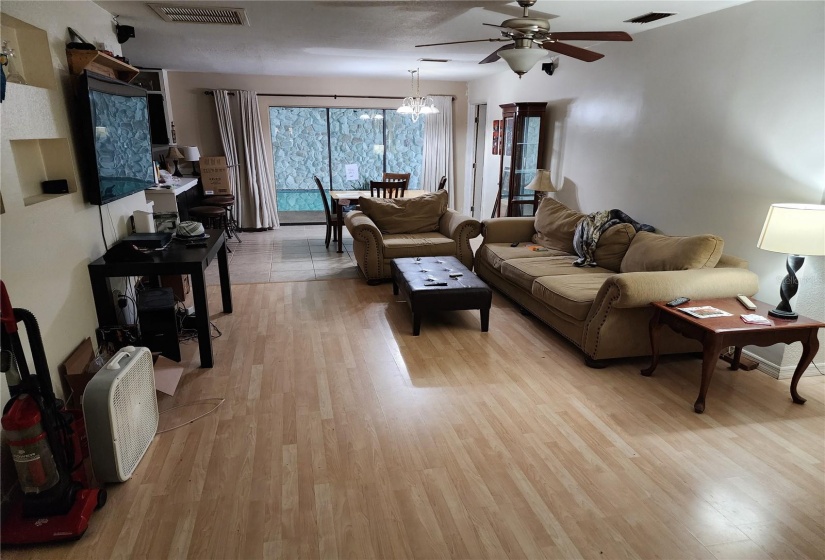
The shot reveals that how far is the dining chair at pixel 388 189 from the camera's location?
625 cm

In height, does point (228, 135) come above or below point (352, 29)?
below

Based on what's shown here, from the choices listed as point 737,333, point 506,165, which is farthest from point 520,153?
point 737,333

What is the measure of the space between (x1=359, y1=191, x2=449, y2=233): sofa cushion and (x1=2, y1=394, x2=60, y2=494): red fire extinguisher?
3.99 metres

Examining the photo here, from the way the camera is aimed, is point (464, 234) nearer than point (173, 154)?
Yes

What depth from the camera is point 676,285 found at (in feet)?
9.81

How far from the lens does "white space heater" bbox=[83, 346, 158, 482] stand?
198 centimetres

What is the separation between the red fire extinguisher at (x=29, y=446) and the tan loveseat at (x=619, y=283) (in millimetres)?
2911

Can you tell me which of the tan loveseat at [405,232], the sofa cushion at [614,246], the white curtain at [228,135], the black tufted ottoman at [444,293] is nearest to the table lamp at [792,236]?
the sofa cushion at [614,246]

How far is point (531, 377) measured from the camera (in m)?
3.13

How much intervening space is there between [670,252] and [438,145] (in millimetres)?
5839

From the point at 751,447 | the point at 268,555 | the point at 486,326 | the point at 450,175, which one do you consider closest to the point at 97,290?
the point at 268,555

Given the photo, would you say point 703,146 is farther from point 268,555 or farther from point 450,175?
point 450,175

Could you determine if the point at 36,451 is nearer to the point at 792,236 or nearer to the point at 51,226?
the point at 51,226

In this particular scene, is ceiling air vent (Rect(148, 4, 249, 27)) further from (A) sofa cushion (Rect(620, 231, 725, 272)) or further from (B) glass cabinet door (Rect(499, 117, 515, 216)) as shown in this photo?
(A) sofa cushion (Rect(620, 231, 725, 272))
